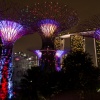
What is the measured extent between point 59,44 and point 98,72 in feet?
229

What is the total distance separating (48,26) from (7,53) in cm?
1514

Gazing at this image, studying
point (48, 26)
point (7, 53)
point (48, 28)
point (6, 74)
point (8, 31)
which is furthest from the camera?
point (48, 28)

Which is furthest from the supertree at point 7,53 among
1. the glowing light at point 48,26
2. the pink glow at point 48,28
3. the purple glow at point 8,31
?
the pink glow at point 48,28

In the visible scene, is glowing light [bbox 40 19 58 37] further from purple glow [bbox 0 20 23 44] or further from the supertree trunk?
the supertree trunk

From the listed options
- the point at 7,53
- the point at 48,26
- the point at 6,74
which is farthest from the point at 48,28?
the point at 6,74

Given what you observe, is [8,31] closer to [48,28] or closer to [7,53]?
[7,53]

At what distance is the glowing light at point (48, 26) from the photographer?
4078cm

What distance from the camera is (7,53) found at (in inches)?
1103

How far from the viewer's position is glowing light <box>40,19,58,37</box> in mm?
40784

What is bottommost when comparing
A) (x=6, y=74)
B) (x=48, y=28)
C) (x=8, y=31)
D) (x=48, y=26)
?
(x=6, y=74)

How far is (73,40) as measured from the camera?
90688mm

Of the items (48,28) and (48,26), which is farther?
(48,28)

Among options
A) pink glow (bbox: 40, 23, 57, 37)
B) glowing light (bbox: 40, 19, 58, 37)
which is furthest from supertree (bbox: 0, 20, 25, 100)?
pink glow (bbox: 40, 23, 57, 37)

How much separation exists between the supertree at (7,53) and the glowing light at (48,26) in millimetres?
10909
